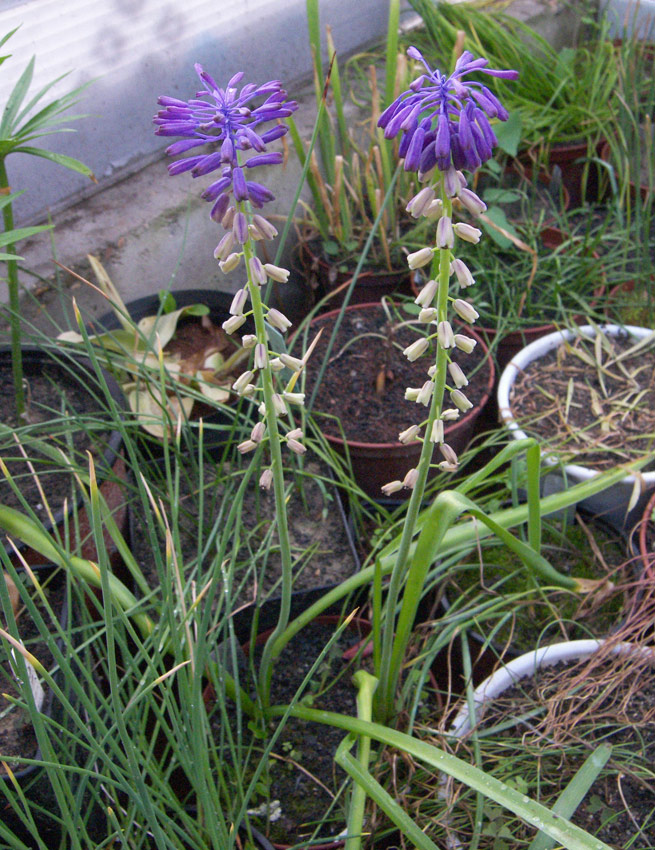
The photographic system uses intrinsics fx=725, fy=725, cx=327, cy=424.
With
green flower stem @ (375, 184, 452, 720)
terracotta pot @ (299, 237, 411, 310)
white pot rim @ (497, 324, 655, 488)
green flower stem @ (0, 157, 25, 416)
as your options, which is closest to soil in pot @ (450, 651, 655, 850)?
green flower stem @ (375, 184, 452, 720)

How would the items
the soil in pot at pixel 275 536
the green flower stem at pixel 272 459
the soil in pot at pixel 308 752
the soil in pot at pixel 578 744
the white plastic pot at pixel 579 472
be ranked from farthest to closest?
1. the white plastic pot at pixel 579 472
2. the soil in pot at pixel 275 536
3. the soil in pot at pixel 308 752
4. the soil in pot at pixel 578 744
5. the green flower stem at pixel 272 459

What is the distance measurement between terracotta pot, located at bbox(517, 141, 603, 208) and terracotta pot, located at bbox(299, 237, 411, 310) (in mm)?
849

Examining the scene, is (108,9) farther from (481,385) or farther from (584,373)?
(584,373)

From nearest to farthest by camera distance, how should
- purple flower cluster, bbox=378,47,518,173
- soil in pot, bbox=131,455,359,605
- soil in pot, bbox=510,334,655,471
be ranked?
purple flower cluster, bbox=378,47,518,173
soil in pot, bbox=131,455,359,605
soil in pot, bbox=510,334,655,471

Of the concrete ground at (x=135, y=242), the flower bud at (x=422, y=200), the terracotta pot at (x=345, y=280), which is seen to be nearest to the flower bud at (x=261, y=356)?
the flower bud at (x=422, y=200)

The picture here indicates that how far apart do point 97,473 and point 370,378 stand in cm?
80

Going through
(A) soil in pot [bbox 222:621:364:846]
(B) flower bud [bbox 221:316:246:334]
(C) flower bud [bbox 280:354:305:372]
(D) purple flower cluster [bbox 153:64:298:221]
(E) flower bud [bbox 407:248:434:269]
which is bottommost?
(A) soil in pot [bbox 222:621:364:846]

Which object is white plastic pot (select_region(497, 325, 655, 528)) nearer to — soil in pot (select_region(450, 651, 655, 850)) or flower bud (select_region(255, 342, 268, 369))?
soil in pot (select_region(450, 651, 655, 850))

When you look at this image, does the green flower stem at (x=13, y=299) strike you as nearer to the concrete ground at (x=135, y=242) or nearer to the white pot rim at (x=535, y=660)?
the concrete ground at (x=135, y=242)

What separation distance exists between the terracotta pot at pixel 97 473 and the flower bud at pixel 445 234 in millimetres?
744

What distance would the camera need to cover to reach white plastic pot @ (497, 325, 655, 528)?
1566 millimetres

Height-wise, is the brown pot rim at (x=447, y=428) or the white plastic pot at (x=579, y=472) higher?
the brown pot rim at (x=447, y=428)

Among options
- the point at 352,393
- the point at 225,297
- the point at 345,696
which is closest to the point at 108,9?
the point at 225,297

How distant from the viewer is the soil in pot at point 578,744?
3.46 ft
